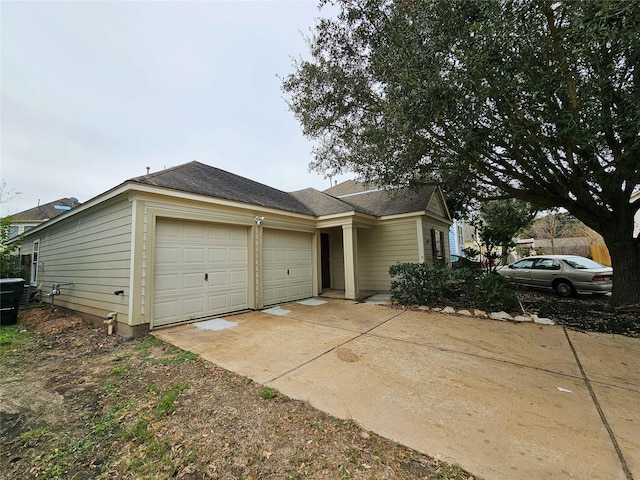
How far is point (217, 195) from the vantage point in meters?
6.29

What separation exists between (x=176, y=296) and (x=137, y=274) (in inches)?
37.1

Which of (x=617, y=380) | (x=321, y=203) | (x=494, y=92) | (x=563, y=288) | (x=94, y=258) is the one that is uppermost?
(x=494, y=92)

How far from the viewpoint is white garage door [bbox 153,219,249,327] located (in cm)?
541

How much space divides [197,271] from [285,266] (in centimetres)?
275

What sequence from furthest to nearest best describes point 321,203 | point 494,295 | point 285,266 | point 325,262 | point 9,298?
1. point 325,262
2. point 321,203
3. point 285,266
4. point 9,298
5. point 494,295

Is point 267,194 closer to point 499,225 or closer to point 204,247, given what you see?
point 204,247

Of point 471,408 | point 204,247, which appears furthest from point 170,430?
point 204,247

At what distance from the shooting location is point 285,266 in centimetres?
810

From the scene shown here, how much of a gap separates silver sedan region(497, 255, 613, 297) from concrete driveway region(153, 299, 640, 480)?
3668 mm

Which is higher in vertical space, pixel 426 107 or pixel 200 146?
pixel 200 146

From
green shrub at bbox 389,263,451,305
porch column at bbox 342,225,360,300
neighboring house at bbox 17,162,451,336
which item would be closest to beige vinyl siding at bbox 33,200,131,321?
neighboring house at bbox 17,162,451,336

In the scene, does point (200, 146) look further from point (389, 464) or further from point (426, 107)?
point (389, 464)

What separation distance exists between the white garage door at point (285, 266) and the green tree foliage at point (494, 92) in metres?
3.21

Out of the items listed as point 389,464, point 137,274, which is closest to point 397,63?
point 389,464
